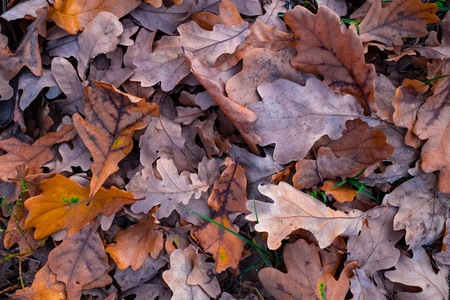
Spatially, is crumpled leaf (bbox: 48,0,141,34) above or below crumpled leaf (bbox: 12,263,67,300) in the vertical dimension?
above

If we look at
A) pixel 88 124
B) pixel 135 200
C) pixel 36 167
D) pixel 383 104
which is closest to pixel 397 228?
pixel 383 104

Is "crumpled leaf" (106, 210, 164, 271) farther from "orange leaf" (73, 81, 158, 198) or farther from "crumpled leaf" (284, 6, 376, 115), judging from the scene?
"crumpled leaf" (284, 6, 376, 115)

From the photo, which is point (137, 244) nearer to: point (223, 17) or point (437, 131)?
point (223, 17)

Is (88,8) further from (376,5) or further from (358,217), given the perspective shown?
(358,217)

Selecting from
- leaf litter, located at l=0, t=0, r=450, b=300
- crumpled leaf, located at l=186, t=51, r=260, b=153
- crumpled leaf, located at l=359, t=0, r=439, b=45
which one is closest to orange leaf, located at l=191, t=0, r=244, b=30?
leaf litter, located at l=0, t=0, r=450, b=300

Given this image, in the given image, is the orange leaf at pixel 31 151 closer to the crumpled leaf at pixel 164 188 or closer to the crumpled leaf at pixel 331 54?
the crumpled leaf at pixel 164 188

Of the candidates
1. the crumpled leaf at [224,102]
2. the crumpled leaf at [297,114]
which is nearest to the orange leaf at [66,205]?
the crumpled leaf at [224,102]
